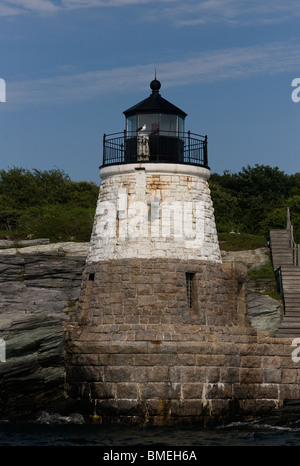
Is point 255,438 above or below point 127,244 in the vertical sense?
below

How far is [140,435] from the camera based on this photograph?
70.5 feet

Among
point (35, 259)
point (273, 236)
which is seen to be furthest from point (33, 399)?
point (273, 236)

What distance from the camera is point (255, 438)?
21578 mm

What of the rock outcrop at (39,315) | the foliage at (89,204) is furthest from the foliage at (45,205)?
the rock outcrop at (39,315)

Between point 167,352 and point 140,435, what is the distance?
2207 millimetres

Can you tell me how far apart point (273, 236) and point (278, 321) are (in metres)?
4.83

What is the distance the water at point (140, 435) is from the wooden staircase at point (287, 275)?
14.7ft

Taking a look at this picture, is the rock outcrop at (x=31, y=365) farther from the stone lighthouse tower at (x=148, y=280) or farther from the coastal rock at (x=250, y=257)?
the coastal rock at (x=250, y=257)

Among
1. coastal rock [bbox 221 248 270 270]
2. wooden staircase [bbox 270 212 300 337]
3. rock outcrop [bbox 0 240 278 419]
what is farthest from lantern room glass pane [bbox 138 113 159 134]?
coastal rock [bbox 221 248 270 270]
